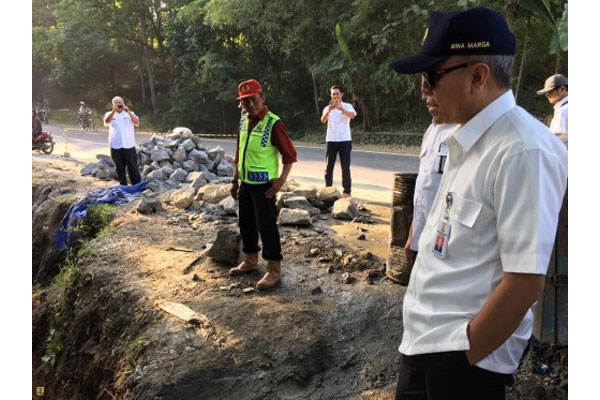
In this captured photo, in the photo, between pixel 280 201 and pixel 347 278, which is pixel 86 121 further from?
pixel 347 278

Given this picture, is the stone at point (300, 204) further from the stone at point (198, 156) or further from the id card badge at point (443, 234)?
the id card badge at point (443, 234)

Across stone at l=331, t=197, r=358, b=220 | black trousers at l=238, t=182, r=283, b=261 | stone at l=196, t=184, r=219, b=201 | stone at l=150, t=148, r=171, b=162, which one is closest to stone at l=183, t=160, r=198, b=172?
stone at l=150, t=148, r=171, b=162

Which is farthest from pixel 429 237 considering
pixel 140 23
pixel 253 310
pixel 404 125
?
pixel 140 23

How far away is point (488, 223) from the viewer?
4.37 ft

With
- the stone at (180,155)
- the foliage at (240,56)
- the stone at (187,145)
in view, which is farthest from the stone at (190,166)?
the foliage at (240,56)

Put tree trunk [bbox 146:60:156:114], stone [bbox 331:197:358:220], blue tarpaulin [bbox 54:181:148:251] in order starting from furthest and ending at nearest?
tree trunk [bbox 146:60:156:114]
blue tarpaulin [bbox 54:181:148:251]
stone [bbox 331:197:358:220]

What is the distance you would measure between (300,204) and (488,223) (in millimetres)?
5794

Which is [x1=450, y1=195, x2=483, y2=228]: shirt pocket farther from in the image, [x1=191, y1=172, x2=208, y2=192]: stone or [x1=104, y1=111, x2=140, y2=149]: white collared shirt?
[x1=104, y1=111, x2=140, y2=149]: white collared shirt

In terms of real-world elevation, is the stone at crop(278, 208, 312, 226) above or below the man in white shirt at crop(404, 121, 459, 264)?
below

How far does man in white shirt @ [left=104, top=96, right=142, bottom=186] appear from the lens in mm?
8930

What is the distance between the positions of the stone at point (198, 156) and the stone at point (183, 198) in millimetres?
3134

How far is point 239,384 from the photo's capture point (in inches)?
133

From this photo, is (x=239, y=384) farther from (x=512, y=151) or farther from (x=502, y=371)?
(x=512, y=151)

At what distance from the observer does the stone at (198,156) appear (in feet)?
36.8
